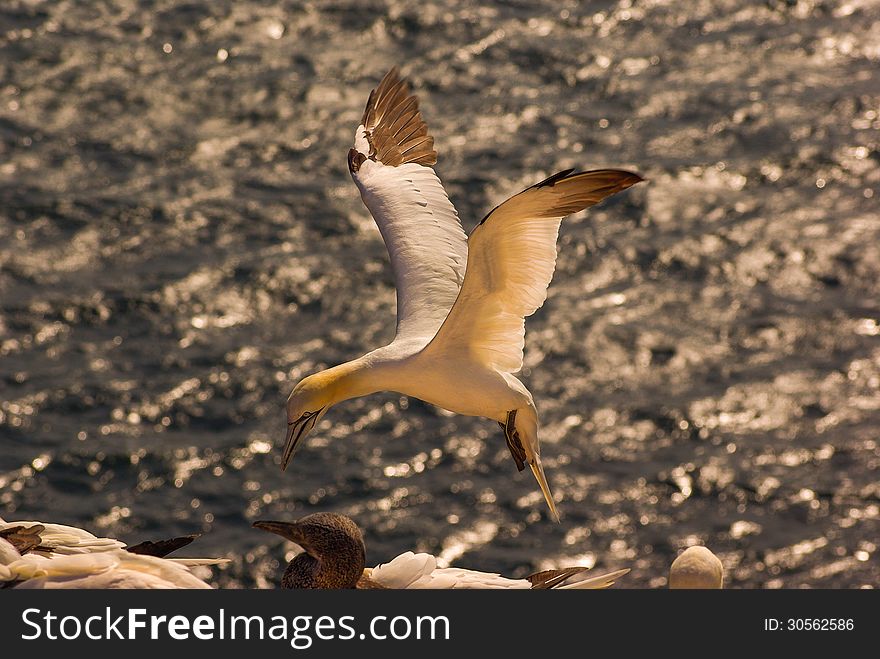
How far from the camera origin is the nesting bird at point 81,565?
7.75 metres

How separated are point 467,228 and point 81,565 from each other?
17.9 metres

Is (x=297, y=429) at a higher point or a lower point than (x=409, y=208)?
lower

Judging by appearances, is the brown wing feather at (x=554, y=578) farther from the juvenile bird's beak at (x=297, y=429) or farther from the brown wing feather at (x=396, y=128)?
the brown wing feather at (x=396, y=128)

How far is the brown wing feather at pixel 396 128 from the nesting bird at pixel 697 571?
15.8 ft

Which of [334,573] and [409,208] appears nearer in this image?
[334,573]

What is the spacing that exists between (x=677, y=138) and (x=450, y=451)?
8.47 metres

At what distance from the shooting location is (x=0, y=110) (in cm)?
2758

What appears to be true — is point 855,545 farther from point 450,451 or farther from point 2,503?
point 2,503

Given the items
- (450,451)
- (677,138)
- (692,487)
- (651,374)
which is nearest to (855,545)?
(692,487)

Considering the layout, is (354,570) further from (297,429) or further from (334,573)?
(297,429)

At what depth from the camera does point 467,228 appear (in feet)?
83.0

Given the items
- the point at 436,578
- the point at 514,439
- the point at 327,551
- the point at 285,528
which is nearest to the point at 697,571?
the point at 436,578

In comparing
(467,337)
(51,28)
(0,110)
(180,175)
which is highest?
(51,28)
